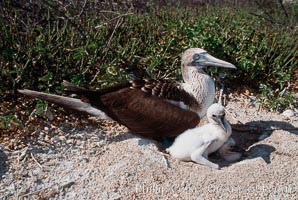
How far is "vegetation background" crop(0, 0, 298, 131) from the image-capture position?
3.38m

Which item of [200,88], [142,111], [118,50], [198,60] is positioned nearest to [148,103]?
[142,111]

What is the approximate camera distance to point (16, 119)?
9.95ft

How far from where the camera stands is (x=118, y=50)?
399cm

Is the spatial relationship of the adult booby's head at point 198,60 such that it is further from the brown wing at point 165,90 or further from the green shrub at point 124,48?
the green shrub at point 124,48

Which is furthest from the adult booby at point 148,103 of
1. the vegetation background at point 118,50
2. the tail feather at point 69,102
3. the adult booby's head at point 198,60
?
the vegetation background at point 118,50

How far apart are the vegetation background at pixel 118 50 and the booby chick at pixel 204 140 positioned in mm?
824

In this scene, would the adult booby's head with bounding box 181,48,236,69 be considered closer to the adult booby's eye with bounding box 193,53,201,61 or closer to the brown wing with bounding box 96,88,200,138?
the adult booby's eye with bounding box 193,53,201,61

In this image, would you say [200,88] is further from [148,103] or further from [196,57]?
[148,103]

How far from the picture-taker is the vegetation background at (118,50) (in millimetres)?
3385

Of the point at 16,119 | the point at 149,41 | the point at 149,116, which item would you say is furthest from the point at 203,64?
the point at 16,119

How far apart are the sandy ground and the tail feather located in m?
0.14

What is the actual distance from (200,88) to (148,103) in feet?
1.35

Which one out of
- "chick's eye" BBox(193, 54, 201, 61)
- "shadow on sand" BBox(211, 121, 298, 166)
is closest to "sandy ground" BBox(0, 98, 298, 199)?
"shadow on sand" BBox(211, 121, 298, 166)

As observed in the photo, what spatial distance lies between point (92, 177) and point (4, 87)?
0.99 m
